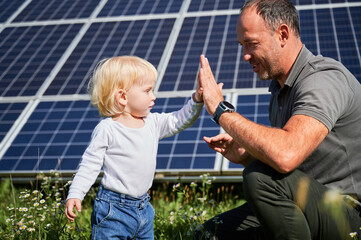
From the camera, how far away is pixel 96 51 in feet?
24.1

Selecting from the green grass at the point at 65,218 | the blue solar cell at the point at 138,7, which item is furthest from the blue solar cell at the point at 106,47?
the green grass at the point at 65,218

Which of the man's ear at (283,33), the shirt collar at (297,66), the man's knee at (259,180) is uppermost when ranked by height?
the man's ear at (283,33)

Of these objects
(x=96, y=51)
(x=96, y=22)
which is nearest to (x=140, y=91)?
(x=96, y=51)

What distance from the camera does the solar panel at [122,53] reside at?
5.61m

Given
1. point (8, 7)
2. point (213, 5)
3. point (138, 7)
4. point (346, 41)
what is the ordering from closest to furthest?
point (346, 41), point (213, 5), point (138, 7), point (8, 7)

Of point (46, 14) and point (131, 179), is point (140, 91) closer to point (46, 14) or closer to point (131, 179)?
point (131, 179)

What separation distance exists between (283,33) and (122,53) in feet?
12.6

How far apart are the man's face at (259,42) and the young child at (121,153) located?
56 cm

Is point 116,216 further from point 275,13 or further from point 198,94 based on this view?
point 275,13

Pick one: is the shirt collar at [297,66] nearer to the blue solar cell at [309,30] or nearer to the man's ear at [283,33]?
the man's ear at [283,33]

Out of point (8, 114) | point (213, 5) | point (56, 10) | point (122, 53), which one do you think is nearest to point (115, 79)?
point (8, 114)

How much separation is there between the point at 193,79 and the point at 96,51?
171 centimetres

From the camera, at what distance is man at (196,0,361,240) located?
9.84 ft

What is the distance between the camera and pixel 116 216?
327 cm
